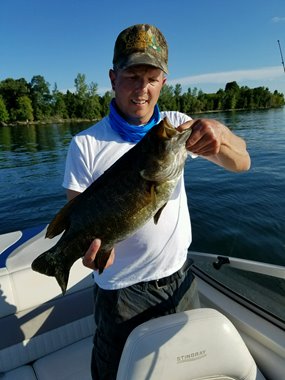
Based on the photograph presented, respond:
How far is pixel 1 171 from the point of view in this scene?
22.4 m

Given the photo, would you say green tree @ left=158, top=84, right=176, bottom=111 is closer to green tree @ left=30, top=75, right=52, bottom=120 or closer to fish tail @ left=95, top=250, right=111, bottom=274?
green tree @ left=30, top=75, right=52, bottom=120

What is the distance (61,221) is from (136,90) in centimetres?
114

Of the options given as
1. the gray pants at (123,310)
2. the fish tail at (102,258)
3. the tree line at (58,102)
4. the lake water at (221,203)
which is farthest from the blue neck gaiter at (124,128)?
the tree line at (58,102)

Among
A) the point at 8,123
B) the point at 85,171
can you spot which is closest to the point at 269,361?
the point at 85,171

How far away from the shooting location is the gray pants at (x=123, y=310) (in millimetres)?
2588

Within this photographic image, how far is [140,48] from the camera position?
8.02 ft

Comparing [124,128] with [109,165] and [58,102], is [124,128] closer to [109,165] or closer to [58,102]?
[109,165]

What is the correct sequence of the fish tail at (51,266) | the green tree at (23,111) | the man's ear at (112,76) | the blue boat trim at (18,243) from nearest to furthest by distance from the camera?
the fish tail at (51,266), the man's ear at (112,76), the blue boat trim at (18,243), the green tree at (23,111)

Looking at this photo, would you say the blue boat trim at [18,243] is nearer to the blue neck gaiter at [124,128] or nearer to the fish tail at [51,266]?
the fish tail at [51,266]

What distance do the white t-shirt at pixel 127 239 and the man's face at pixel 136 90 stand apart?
20 cm

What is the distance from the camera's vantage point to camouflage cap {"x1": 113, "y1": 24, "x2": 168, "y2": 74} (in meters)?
2.43

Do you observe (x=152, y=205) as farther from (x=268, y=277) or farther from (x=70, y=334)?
(x=70, y=334)

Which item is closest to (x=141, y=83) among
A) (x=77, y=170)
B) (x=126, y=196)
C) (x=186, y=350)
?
(x=77, y=170)

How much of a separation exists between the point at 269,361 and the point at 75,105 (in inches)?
4356
